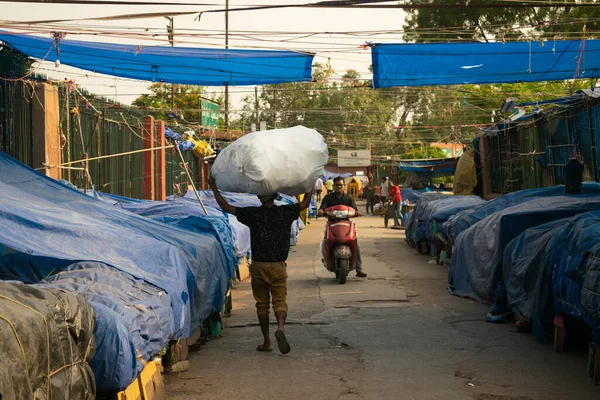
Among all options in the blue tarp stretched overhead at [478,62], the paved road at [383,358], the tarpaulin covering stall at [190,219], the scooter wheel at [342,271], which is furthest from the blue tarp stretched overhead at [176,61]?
the paved road at [383,358]

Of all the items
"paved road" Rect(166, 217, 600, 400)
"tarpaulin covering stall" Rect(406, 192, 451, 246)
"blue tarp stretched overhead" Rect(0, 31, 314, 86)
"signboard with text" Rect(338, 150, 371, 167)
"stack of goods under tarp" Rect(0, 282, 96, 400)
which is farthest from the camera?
"signboard with text" Rect(338, 150, 371, 167)

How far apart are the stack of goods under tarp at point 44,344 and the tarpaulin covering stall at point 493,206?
32.1 feet

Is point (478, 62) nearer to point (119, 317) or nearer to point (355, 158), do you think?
point (119, 317)

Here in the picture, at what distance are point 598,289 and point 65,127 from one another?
30.5 ft

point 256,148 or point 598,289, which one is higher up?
point 256,148

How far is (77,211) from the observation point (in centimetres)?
943

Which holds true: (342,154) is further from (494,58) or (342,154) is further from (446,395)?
(446,395)

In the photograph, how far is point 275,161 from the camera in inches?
368

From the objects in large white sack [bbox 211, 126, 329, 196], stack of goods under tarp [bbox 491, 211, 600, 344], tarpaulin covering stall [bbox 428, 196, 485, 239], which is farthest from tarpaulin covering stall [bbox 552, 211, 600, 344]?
tarpaulin covering stall [bbox 428, 196, 485, 239]

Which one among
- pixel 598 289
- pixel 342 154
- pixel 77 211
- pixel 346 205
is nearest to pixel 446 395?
pixel 598 289

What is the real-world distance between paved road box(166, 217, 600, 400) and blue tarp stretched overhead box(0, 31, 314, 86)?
4.30 metres

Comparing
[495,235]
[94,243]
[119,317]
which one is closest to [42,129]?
[94,243]

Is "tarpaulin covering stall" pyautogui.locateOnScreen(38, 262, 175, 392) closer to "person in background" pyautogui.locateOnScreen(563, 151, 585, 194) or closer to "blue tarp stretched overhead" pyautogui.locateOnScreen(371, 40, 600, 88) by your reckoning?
"person in background" pyautogui.locateOnScreen(563, 151, 585, 194)

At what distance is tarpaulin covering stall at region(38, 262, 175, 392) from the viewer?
5.47m
